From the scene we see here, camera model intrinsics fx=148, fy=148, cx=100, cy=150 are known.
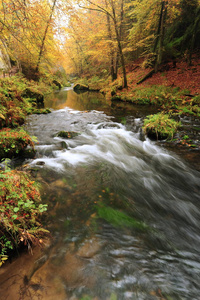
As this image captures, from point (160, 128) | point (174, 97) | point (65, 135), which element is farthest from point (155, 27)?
point (65, 135)

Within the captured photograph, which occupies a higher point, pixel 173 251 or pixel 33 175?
pixel 33 175

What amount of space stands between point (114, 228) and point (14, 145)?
3.35 m

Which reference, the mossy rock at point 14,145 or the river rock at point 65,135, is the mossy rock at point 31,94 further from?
the mossy rock at point 14,145

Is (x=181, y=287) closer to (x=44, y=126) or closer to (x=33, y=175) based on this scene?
(x=33, y=175)

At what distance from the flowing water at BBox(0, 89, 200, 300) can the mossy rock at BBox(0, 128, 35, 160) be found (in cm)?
39

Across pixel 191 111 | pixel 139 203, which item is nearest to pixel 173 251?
pixel 139 203

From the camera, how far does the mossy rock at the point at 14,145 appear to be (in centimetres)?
394

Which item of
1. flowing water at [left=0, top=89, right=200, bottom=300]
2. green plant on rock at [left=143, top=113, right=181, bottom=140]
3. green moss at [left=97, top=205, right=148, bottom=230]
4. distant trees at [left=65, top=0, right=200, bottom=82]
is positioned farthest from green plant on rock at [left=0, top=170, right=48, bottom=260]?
distant trees at [left=65, top=0, right=200, bottom=82]

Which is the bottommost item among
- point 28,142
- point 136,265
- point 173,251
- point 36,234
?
point 173,251

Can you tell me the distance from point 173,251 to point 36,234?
2014mm

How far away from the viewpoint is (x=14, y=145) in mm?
4047

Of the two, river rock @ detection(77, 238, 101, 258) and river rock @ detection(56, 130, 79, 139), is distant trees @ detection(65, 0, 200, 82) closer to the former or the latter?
river rock @ detection(56, 130, 79, 139)

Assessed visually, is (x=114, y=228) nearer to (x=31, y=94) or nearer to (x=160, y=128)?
(x=160, y=128)

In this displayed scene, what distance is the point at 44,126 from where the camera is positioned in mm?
7289
